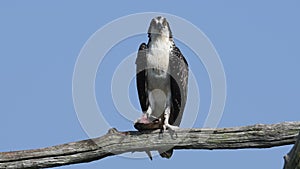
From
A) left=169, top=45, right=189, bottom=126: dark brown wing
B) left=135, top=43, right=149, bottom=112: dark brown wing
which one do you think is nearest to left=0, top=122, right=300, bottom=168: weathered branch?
left=169, top=45, right=189, bottom=126: dark brown wing

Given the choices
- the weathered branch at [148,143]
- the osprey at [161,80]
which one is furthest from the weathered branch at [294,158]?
the osprey at [161,80]

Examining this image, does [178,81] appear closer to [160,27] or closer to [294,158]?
[160,27]

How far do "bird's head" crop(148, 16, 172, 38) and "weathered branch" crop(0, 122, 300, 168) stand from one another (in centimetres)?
361

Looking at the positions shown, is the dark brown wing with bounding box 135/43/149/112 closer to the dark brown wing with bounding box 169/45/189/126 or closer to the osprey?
the osprey

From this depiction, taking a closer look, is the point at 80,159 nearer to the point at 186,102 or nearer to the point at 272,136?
the point at 272,136

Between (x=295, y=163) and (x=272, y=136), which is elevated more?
(x=272, y=136)

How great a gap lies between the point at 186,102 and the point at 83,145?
335cm

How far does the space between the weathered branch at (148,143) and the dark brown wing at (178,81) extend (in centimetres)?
276

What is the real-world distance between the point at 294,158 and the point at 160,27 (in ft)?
21.7

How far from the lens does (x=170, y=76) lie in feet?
32.1

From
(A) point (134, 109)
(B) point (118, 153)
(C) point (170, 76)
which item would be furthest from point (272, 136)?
(C) point (170, 76)

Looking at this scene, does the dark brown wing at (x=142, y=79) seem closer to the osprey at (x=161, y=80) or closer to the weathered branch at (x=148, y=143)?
the osprey at (x=161, y=80)

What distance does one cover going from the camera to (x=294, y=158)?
153 inches

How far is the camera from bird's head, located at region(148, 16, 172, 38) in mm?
10203
